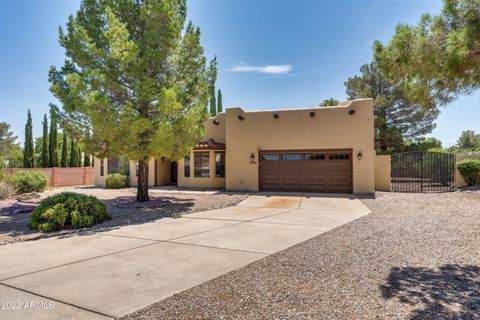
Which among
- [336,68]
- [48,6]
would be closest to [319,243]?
[48,6]

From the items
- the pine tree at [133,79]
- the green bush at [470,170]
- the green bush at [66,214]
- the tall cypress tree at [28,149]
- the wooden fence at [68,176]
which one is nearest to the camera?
the green bush at [66,214]

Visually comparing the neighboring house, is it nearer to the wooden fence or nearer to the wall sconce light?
the wall sconce light

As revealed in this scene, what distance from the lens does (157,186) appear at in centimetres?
2145

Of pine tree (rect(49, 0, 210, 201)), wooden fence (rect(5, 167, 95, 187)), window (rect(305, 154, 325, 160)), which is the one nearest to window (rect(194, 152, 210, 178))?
window (rect(305, 154, 325, 160))

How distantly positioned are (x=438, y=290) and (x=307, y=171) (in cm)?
1359

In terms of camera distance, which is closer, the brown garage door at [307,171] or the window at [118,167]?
the brown garage door at [307,171]

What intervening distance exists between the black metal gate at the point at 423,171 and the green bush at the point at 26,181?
20.2 meters

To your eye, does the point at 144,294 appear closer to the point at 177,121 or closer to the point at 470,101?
the point at 470,101

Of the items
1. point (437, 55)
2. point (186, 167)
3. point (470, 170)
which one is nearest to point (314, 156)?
point (186, 167)

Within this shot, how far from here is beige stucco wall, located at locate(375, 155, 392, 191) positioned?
58.5 ft

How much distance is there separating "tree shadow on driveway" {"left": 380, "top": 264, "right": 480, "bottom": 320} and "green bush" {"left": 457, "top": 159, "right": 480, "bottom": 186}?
1494 centimetres

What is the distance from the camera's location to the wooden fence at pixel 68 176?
2359 centimetres

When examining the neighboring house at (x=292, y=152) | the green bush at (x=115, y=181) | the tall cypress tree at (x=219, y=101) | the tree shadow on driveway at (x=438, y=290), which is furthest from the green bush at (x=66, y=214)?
the tall cypress tree at (x=219, y=101)

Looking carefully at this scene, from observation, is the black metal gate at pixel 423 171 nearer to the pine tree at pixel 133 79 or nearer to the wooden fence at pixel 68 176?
the pine tree at pixel 133 79
